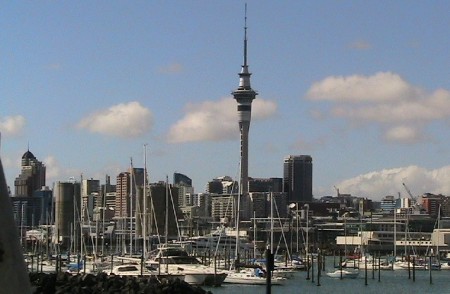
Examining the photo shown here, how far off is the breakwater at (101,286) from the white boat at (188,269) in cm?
2567

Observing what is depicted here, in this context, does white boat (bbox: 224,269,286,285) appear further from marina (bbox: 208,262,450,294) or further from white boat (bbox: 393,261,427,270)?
white boat (bbox: 393,261,427,270)

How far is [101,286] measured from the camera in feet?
120

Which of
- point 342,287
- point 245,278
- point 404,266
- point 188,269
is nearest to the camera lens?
point 188,269

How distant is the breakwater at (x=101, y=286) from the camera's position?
3326 cm

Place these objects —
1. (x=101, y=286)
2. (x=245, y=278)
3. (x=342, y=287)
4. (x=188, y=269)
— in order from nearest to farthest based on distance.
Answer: (x=101, y=286) → (x=188, y=269) → (x=245, y=278) → (x=342, y=287)

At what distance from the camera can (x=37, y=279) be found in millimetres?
38750

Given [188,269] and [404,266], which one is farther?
[404,266]

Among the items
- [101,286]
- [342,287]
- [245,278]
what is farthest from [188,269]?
[101,286]

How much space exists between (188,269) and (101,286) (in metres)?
30.5

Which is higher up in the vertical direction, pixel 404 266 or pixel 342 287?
pixel 404 266

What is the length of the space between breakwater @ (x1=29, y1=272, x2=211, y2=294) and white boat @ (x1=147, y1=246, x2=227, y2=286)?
2567 centimetres

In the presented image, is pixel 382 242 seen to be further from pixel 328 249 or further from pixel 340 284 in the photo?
pixel 340 284

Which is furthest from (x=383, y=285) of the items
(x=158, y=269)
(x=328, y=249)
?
(x=328, y=249)

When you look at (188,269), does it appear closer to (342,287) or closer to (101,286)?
(342,287)
